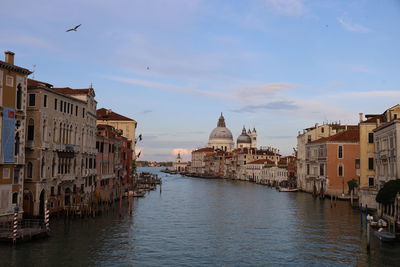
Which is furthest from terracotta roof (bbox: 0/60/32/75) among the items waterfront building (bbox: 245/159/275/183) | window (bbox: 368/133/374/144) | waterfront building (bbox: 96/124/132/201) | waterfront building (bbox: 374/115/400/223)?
waterfront building (bbox: 245/159/275/183)

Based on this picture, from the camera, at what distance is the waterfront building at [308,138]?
2498 inches

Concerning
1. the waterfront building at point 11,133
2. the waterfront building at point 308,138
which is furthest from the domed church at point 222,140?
the waterfront building at point 11,133

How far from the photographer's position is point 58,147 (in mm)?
31391

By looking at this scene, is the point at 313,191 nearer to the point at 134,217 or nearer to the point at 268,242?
the point at 134,217

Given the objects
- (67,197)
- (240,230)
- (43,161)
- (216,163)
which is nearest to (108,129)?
(67,197)

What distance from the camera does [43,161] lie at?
1160 inches

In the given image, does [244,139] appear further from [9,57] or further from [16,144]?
[9,57]

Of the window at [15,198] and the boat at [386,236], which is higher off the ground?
the window at [15,198]

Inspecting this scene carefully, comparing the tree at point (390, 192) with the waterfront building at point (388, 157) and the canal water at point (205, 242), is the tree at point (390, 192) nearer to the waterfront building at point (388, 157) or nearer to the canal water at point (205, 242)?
the waterfront building at point (388, 157)

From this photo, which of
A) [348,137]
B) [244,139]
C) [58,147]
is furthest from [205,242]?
[244,139]

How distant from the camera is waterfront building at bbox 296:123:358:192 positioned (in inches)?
2498

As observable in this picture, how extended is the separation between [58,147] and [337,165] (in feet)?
114

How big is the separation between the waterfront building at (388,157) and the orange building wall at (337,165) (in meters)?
17.0

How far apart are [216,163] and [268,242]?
128m
